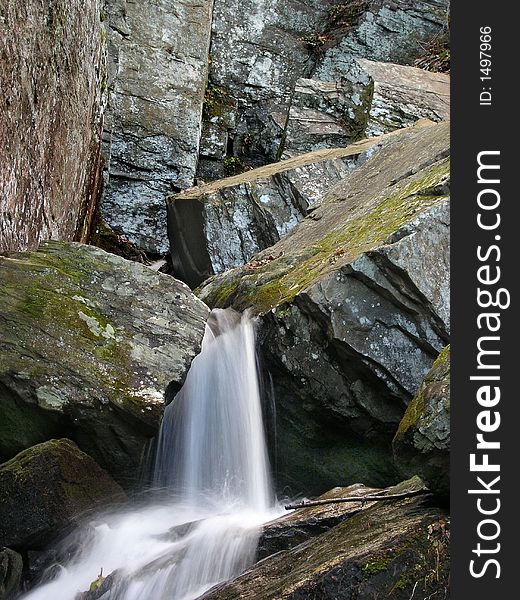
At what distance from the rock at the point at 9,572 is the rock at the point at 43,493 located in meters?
0.07

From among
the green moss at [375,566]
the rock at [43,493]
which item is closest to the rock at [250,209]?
the rock at [43,493]

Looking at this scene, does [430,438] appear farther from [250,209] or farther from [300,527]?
[250,209]

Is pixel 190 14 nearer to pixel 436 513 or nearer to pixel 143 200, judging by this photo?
pixel 143 200

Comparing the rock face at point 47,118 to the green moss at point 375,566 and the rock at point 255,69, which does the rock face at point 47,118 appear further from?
the rock at point 255,69

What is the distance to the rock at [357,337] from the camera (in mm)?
4453

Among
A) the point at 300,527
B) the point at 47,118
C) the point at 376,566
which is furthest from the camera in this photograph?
the point at 47,118

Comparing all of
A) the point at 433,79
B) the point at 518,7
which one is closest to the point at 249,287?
the point at 518,7

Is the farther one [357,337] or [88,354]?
[357,337]

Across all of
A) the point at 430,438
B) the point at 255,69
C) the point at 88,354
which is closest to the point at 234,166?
the point at 255,69

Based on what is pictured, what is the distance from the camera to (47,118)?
5355mm

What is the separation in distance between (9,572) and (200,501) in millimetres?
1207

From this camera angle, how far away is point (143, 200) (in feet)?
32.6

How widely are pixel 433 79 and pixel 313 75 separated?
6.54ft

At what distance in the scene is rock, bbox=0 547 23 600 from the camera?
11.4 ft
